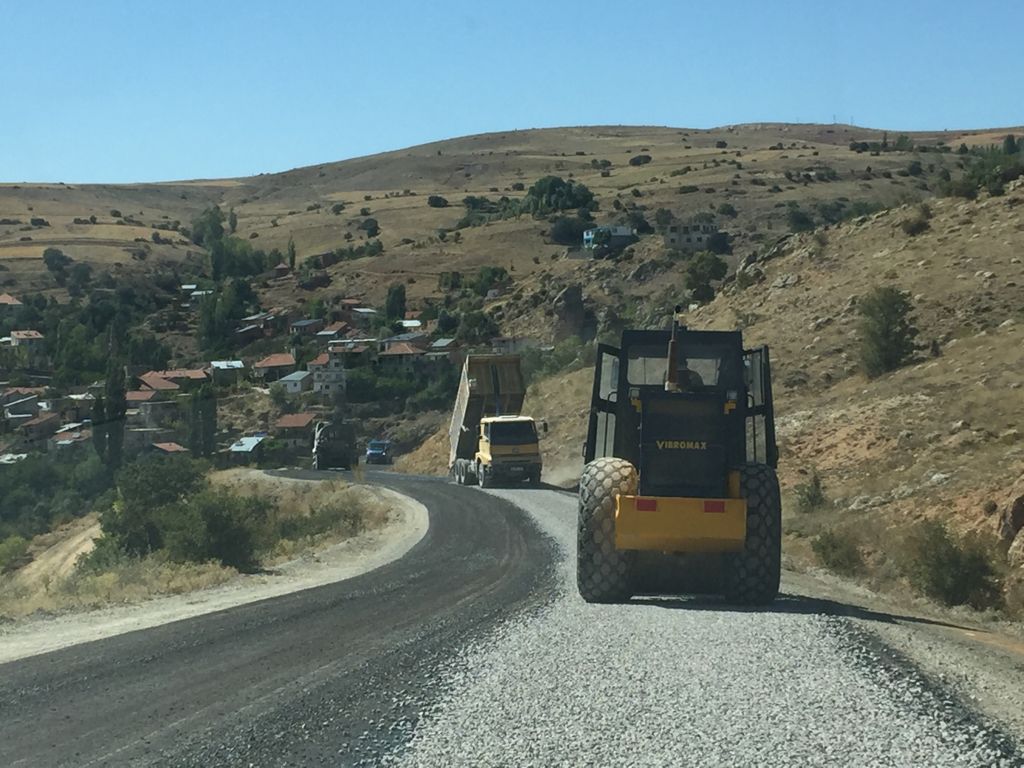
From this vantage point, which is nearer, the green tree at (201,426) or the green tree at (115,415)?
the green tree at (115,415)

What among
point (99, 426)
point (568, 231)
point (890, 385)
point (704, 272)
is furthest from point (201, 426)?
point (568, 231)

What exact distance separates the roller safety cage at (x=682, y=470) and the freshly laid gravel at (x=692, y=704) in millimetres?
1606

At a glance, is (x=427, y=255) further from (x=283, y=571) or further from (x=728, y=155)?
(x=283, y=571)

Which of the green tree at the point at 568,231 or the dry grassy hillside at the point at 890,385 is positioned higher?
the green tree at the point at 568,231

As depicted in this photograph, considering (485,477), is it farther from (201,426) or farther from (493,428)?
(201,426)

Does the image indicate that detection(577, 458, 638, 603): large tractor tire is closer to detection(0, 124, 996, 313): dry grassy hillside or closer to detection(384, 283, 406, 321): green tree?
detection(0, 124, 996, 313): dry grassy hillside

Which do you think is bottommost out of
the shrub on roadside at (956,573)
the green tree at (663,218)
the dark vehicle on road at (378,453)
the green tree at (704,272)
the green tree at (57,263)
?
the dark vehicle on road at (378,453)

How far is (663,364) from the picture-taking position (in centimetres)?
1457

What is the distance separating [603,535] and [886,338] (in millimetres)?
24747

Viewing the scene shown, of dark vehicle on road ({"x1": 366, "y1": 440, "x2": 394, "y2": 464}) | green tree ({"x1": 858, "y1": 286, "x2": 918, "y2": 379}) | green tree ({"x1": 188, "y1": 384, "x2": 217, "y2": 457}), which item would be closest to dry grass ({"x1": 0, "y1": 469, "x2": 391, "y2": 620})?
dark vehicle on road ({"x1": 366, "y1": 440, "x2": 394, "y2": 464})

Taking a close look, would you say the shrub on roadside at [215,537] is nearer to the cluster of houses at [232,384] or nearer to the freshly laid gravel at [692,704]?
the freshly laid gravel at [692,704]

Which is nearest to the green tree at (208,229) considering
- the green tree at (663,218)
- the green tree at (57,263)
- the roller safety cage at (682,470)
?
the green tree at (57,263)

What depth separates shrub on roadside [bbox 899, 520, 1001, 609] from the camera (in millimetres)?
15906

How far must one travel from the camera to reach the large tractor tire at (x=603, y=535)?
13.3 m
